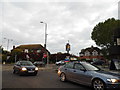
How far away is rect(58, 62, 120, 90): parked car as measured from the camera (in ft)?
22.1

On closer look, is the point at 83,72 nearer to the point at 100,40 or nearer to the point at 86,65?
the point at 86,65

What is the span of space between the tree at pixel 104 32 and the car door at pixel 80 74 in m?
31.4

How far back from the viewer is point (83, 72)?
26.7ft

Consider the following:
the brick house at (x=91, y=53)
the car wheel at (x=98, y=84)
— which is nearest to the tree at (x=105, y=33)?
the car wheel at (x=98, y=84)

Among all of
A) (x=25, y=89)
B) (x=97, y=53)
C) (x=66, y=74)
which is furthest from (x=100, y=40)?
(x=97, y=53)

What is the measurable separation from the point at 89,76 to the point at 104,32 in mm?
34790

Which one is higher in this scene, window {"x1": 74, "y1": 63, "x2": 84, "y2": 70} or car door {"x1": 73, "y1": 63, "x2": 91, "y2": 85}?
window {"x1": 74, "y1": 63, "x2": 84, "y2": 70}

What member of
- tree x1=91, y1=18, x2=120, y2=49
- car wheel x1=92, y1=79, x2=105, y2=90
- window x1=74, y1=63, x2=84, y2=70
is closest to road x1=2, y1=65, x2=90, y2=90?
car wheel x1=92, y1=79, x2=105, y2=90

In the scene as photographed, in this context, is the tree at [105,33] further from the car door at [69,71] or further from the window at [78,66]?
the window at [78,66]

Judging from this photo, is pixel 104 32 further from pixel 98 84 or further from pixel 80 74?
pixel 98 84

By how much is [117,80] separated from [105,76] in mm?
542

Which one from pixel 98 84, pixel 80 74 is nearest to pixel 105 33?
pixel 80 74

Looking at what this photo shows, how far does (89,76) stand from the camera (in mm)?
7625

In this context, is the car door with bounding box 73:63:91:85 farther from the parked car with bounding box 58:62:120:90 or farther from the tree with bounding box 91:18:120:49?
the tree with bounding box 91:18:120:49
